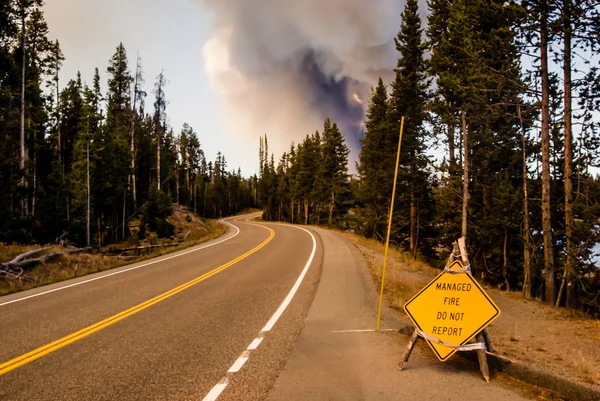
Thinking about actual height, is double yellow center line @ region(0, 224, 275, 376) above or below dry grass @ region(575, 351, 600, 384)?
below

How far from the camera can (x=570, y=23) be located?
40.0 feet

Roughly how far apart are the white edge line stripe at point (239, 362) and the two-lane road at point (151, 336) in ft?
0.05

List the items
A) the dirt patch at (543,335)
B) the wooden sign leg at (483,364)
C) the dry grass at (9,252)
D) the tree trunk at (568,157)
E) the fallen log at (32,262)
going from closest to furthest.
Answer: the wooden sign leg at (483,364), the dirt patch at (543,335), the tree trunk at (568,157), the fallen log at (32,262), the dry grass at (9,252)

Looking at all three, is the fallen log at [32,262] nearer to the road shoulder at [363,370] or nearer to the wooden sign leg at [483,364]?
the road shoulder at [363,370]

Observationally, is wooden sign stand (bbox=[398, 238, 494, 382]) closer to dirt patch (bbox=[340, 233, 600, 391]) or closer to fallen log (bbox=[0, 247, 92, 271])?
dirt patch (bbox=[340, 233, 600, 391])

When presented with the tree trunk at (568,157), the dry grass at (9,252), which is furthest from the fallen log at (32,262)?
the tree trunk at (568,157)

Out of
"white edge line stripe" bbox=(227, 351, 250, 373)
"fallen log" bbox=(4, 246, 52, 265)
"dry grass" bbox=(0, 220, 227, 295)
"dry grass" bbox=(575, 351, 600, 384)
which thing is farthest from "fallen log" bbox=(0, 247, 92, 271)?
"dry grass" bbox=(575, 351, 600, 384)

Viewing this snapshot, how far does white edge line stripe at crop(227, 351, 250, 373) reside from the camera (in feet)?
16.0

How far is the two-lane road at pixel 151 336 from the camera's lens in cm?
442

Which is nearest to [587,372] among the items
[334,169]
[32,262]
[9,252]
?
[32,262]

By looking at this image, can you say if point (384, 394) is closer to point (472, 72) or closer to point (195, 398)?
point (195, 398)

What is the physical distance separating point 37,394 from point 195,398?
1.88m

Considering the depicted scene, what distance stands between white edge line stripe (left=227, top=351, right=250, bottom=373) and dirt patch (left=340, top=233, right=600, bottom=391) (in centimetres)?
382

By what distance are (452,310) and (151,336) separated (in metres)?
5.01
